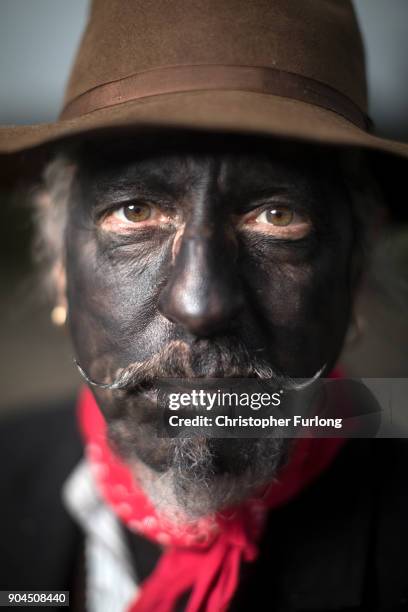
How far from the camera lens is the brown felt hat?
923 mm

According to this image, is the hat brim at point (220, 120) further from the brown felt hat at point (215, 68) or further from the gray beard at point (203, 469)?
the gray beard at point (203, 469)

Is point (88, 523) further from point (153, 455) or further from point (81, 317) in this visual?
point (81, 317)

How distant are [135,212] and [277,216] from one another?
0.27 meters

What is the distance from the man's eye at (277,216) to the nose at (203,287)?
0.35ft

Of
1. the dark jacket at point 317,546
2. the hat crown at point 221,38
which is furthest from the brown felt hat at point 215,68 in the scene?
the dark jacket at point 317,546

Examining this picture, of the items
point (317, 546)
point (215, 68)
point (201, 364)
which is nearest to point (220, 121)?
point (215, 68)

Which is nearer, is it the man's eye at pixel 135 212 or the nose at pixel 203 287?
the nose at pixel 203 287

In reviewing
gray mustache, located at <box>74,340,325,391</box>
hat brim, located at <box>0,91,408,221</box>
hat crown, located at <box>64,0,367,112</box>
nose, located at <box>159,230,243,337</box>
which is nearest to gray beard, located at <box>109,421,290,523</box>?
gray mustache, located at <box>74,340,325,391</box>

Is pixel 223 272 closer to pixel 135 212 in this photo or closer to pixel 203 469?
pixel 135 212

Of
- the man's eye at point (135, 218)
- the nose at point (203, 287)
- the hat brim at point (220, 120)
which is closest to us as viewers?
the hat brim at point (220, 120)

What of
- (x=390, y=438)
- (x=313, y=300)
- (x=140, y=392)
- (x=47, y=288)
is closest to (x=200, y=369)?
(x=140, y=392)

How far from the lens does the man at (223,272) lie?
3.16ft

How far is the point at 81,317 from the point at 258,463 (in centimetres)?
45

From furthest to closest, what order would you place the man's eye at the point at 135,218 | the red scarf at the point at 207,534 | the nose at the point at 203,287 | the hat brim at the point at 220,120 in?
the red scarf at the point at 207,534
the man's eye at the point at 135,218
the nose at the point at 203,287
the hat brim at the point at 220,120
